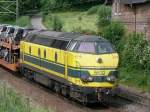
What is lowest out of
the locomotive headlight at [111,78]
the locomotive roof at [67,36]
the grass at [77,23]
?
the locomotive headlight at [111,78]

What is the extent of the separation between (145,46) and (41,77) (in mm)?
7016

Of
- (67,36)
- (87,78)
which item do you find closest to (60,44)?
(67,36)

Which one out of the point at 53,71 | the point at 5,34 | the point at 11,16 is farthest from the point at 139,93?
the point at 11,16

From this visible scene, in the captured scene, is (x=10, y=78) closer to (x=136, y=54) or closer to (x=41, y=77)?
(x=41, y=77)

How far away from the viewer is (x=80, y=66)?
19.3 meters

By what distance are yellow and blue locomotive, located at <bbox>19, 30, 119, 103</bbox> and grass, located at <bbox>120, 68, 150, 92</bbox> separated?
4.65 m

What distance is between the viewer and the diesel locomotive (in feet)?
63.3

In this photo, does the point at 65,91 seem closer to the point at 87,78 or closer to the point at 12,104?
the point at 87,78

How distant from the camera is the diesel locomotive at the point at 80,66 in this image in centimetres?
1928

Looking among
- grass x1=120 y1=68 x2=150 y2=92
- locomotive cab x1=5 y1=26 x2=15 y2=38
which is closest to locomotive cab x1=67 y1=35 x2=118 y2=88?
grass x1=120 y1=68 x2=150 y2=92

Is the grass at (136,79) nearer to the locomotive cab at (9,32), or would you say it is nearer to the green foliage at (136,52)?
the green foliage at (136,52)

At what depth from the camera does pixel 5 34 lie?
30.8m

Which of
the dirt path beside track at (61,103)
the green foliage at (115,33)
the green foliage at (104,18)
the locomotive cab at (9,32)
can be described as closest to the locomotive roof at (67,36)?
the dirt path beside track at (61,103)

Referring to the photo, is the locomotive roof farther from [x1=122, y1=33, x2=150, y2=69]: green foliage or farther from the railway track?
[x1=122, y1=33, x2=150, y2=69]: green foliage
